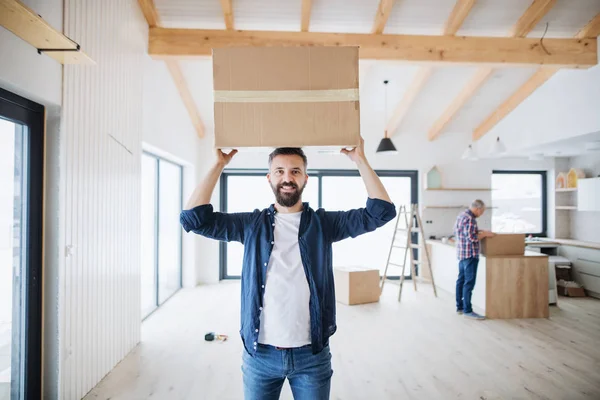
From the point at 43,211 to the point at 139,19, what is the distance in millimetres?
2236

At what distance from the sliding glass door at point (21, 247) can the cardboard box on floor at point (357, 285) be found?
3.44 meters

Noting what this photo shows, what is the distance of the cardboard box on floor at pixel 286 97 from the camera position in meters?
1.43

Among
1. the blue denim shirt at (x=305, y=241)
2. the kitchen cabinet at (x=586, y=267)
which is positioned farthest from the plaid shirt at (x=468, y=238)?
the blue denim shirt at (x=305, y=241)

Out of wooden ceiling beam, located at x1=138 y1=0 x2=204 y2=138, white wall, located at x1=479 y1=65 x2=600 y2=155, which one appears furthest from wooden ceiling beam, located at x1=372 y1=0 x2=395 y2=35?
white wall, located at x1=479 y1=65 x2=600 y2=155

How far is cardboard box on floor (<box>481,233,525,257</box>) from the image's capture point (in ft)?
15.0

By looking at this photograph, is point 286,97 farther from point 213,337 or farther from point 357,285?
point 357,285

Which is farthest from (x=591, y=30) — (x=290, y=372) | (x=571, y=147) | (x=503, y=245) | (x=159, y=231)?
(x=159, y=231)

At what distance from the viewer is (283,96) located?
1.44 m

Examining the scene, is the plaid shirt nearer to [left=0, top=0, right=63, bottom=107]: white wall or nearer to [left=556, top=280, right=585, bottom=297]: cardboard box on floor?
[left=556, top=280, right=585, bottom=297]: cardboard box on floor

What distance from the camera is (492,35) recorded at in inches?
169

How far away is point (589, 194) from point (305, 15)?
4.82m

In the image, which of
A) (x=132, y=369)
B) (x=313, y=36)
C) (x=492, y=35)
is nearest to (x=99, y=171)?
(x=132, y=369)

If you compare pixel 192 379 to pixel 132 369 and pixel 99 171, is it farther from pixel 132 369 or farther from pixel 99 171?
pixel 99 171

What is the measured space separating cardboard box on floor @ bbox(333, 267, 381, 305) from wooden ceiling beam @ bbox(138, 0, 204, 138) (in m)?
3.12
